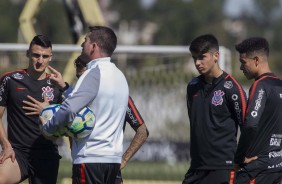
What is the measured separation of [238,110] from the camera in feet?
31.1

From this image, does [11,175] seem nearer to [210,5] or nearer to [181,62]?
[181,62]

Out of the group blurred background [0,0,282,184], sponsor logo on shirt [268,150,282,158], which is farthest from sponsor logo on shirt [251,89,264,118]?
blurred background [0,0,282,184]

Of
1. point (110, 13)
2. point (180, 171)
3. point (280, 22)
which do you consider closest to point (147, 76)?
point (180, 171)

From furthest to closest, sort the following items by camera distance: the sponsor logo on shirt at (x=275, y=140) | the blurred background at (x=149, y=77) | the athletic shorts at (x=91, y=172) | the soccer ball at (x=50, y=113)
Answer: the blurred background at (x=149, y=77), the sponsor logo on shirt at (x=275, y=140), the soccer ball at (x=50, y=113), the athletic shorts at (x=91, y=172)

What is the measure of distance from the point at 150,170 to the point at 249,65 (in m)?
9.49

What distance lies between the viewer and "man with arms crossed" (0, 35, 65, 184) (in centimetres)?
1006

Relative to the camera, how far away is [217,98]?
31.2 ft

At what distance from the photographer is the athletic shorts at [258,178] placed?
29.7 ft

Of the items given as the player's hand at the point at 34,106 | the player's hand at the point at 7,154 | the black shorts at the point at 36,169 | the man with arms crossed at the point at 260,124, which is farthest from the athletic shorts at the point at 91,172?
the black shorts at the point at 36,169

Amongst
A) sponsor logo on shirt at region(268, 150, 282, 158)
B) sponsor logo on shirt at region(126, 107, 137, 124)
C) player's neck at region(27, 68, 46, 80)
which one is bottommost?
sponsor logo on shirt at region(268, 150, 282, 158)

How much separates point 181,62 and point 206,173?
9300 mm

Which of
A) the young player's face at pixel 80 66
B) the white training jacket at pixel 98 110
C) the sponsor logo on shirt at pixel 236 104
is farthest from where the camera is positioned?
the young player's face at pixel 80 66

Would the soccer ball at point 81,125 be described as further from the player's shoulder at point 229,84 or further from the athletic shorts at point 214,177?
the player's shoulder at point 229,84

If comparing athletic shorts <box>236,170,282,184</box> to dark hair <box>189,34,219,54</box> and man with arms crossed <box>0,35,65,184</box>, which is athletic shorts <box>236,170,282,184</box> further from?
man with arms crossed <box>0,35,65,184</box>
